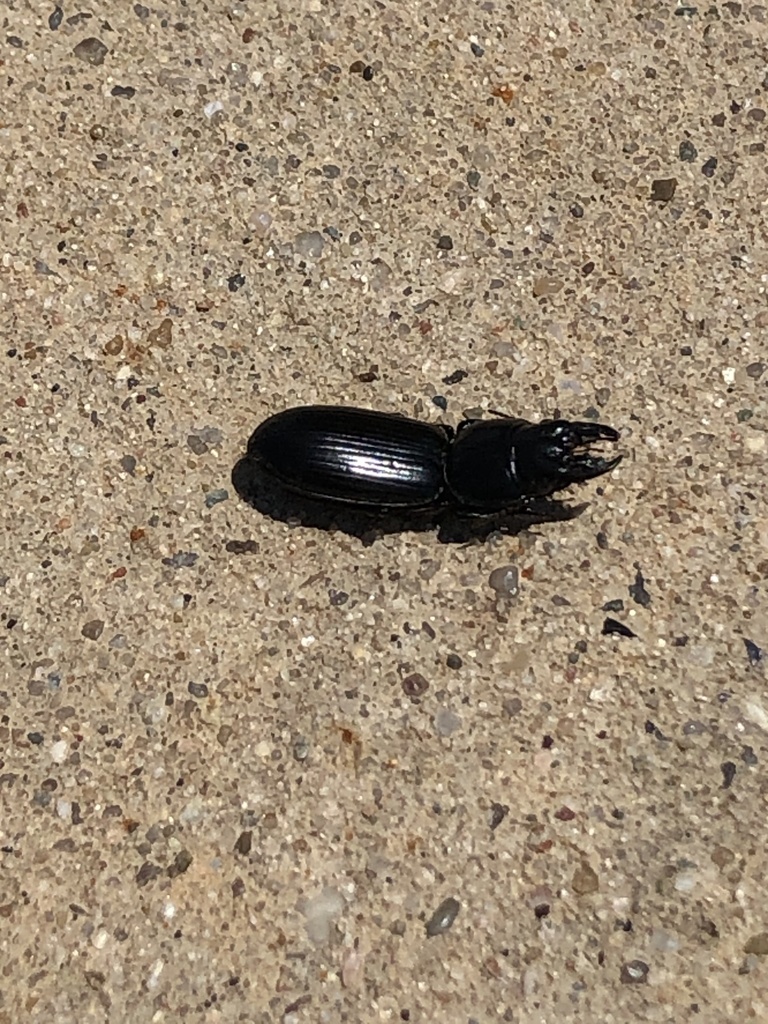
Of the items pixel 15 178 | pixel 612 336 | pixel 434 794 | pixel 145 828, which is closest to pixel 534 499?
pixel 612 336

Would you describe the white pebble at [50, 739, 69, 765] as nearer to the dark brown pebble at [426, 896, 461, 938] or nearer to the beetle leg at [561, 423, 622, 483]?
the dark brown pebble at [426, 896, 461, 938]

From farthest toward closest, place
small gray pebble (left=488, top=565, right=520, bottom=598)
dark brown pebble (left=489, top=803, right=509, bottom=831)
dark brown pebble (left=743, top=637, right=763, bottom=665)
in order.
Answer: small gray pebble (left=488, top=565, right=520, bottom=598) → dark brown pebble (left=743, top=637, right=763, bottom=665) → dark brown pebble (left=489, top=803, right=509, bottom=831)

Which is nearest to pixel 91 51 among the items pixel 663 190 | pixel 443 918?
pixel 663 190

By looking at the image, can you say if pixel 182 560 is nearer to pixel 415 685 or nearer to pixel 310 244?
pixel 415 685

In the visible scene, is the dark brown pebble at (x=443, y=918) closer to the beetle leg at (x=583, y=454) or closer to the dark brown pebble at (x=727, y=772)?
the dark brown pebble at (x=727, y=772)

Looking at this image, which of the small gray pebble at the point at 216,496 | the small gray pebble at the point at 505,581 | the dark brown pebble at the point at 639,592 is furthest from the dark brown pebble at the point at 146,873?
the dark brown pebble at the point at 639,592

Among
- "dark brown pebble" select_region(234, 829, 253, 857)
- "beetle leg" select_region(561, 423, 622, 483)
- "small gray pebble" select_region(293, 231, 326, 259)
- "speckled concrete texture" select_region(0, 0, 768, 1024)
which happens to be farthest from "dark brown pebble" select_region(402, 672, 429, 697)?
"small gray pebble" select_region(293, 231, 326, 259)

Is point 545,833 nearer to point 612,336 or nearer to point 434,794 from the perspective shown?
point 434,794
